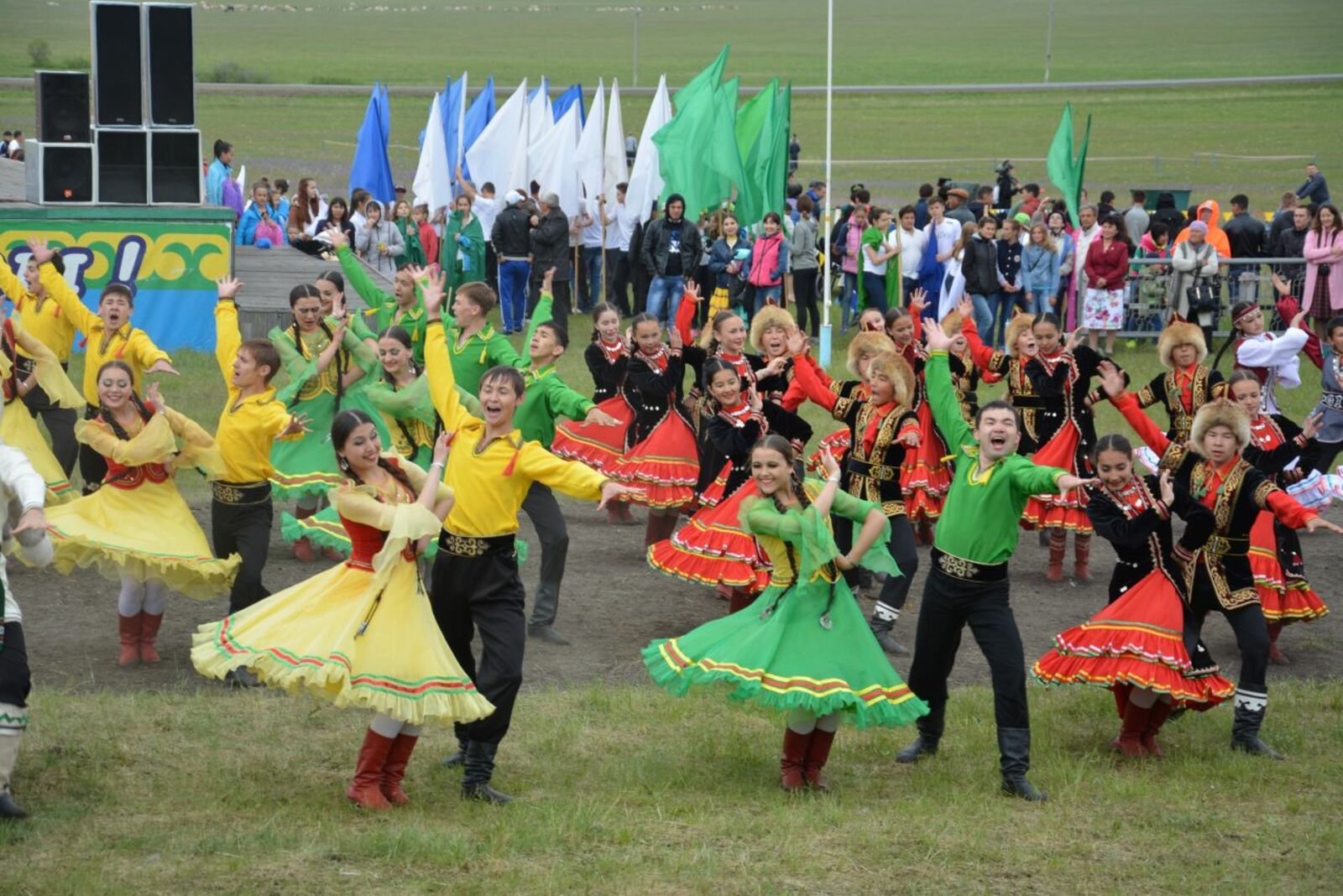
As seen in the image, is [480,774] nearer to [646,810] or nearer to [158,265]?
[646,810]

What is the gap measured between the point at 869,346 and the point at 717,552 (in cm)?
191

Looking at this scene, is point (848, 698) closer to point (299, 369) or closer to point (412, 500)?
point (412, 500)

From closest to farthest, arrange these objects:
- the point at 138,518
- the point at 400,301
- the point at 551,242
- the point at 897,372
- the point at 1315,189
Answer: the point at 138,518 < the point at 897,372 < the point at 400,301 < the point at 551,242 < the point at 1315,189

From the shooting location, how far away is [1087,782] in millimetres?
7688

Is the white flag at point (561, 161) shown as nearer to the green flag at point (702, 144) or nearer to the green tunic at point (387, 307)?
the green flag at point (702, 144)

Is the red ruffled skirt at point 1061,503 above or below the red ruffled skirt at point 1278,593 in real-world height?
above

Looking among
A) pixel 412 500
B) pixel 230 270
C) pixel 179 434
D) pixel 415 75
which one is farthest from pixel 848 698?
pixel 415 75

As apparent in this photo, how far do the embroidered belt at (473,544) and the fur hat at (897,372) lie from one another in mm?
3414

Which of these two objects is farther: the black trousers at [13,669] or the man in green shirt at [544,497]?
the man in green shirt at [544,497]

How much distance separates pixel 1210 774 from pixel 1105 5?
118m

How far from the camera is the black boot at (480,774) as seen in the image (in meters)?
A: 7.18

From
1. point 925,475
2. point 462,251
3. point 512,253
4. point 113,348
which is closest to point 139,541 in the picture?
point 113,348

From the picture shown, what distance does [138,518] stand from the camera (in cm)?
890

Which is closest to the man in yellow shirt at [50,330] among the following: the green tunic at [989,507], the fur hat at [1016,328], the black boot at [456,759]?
the black boot at [456,759]
